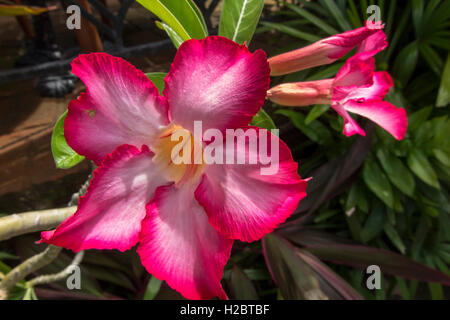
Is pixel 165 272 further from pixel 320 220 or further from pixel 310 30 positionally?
pixel 310 30

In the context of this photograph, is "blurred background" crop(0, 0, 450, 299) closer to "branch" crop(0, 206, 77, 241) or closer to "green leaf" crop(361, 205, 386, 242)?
"green leaf" crop(361, 205, 386, 242)

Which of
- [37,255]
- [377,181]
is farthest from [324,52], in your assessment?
[377,181]

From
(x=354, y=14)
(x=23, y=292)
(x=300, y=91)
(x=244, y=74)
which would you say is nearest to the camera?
(x=244, y=74)

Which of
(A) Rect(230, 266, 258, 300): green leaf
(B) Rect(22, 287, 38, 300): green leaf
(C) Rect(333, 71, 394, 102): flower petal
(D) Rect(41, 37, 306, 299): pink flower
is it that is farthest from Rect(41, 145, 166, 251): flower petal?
(A) Rect(230, 266, 258, 300): green leaf

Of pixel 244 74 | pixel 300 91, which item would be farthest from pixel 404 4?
pixel 244 74

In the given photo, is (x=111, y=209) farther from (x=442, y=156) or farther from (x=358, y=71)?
(x=442, y=156)

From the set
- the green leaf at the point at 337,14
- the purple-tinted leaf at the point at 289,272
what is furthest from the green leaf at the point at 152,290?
the green leaf at the point at 337,14
